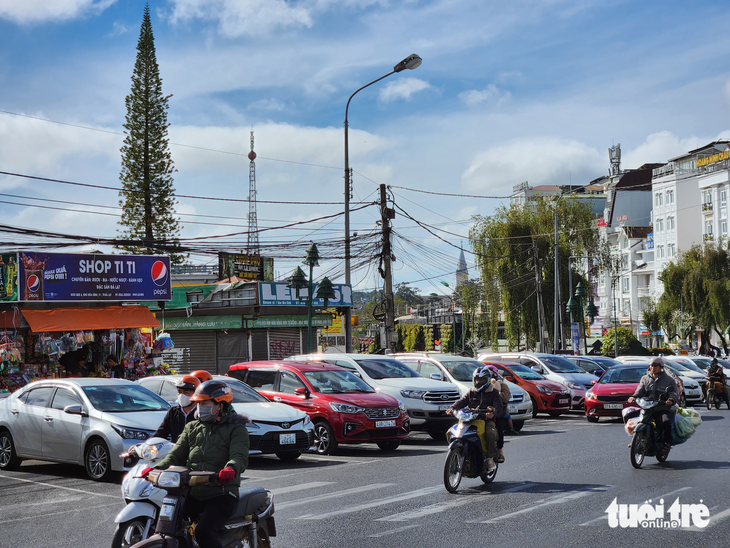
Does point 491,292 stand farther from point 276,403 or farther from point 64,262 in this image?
point 276,403

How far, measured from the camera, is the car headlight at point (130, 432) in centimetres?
1163

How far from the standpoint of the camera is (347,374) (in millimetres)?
16422

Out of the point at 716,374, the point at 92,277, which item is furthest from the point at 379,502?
the point at 716,374

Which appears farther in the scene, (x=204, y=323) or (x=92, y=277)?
(x=204, y=323)

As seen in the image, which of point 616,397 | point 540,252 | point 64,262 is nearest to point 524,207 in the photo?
point 540,252

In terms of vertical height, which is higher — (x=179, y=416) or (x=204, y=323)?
(x=204, y=323)

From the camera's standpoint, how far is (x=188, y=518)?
5.75 metres

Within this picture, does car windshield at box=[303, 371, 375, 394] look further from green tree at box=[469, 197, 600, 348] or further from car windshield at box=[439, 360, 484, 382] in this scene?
green tree at box=[469, 197, 600, 348]

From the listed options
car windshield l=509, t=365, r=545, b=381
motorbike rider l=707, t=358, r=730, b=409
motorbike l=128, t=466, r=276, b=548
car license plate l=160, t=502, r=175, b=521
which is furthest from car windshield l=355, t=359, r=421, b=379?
car license plate l=160, t=502, r=175, b=521

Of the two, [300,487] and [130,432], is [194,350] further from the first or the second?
[300,487]

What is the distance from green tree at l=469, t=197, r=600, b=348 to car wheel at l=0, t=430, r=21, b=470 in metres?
36.0

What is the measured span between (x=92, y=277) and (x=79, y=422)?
994 cm

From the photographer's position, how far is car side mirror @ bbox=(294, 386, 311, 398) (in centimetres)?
1524

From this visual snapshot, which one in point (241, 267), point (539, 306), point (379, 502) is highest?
point (241, 267)
